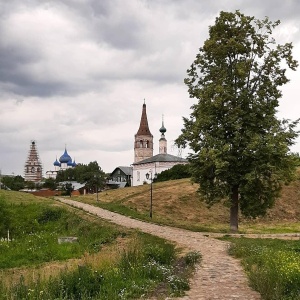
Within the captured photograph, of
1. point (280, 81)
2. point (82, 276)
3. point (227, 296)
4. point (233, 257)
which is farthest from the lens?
point (280, 81)

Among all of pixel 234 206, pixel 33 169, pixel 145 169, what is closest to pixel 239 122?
pixel 234 206

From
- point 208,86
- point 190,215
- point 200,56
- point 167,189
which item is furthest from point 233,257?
point 167,189

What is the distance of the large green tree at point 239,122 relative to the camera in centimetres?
2225

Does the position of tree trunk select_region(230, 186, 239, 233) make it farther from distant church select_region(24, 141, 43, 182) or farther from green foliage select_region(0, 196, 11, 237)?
distant church select_region(24, 141, 43, 182)

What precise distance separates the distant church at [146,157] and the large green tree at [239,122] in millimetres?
57595

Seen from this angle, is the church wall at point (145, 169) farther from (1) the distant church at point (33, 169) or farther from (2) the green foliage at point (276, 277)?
(2) the green foliage at point (276, 277)

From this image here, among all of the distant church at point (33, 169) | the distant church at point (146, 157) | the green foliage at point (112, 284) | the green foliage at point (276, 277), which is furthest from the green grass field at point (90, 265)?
the distant church at point (33, 169)

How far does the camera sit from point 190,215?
40.1 meters

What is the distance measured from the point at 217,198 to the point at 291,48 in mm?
8967

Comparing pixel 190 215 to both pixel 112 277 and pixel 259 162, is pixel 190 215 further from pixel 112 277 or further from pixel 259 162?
pixel 112 277

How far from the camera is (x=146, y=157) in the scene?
9744 cm

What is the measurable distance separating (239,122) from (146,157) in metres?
75.1

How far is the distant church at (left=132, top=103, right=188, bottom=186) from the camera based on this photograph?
83.2 meters

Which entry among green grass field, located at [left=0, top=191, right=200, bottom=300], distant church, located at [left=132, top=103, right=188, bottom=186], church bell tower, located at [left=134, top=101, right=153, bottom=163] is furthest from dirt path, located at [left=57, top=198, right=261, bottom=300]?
church bell tower, located at [left=134, top=101, right=153, bottom=163]
